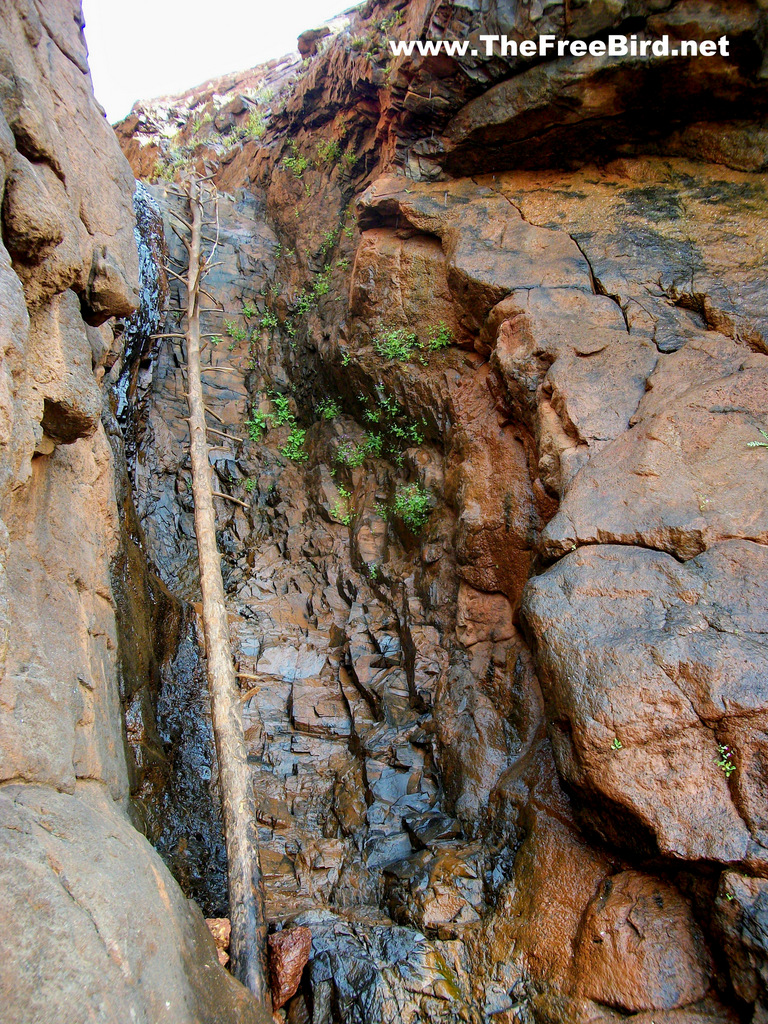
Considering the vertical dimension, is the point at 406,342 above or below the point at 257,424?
above

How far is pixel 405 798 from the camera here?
21.6 feet

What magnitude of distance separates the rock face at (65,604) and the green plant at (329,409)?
4.74 m

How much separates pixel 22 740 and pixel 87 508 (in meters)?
2.72

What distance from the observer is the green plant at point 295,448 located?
1116 centimetres

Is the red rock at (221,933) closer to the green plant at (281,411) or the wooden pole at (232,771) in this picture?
the wooden pole at (232,771)

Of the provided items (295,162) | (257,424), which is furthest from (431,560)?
(295,162)

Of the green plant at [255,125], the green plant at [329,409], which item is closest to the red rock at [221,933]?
the green plant at [329,409]

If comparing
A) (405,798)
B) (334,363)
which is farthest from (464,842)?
(334,363)

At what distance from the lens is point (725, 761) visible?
4.11m

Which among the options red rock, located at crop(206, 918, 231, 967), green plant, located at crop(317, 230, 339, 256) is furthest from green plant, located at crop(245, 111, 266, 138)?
red rock, located at crop(206, 918, 231, 967)

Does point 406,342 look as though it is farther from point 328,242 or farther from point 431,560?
point 328,242

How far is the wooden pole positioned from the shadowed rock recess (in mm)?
337

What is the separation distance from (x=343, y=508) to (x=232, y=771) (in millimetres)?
5101

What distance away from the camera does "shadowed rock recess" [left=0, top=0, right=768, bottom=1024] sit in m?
3.86
